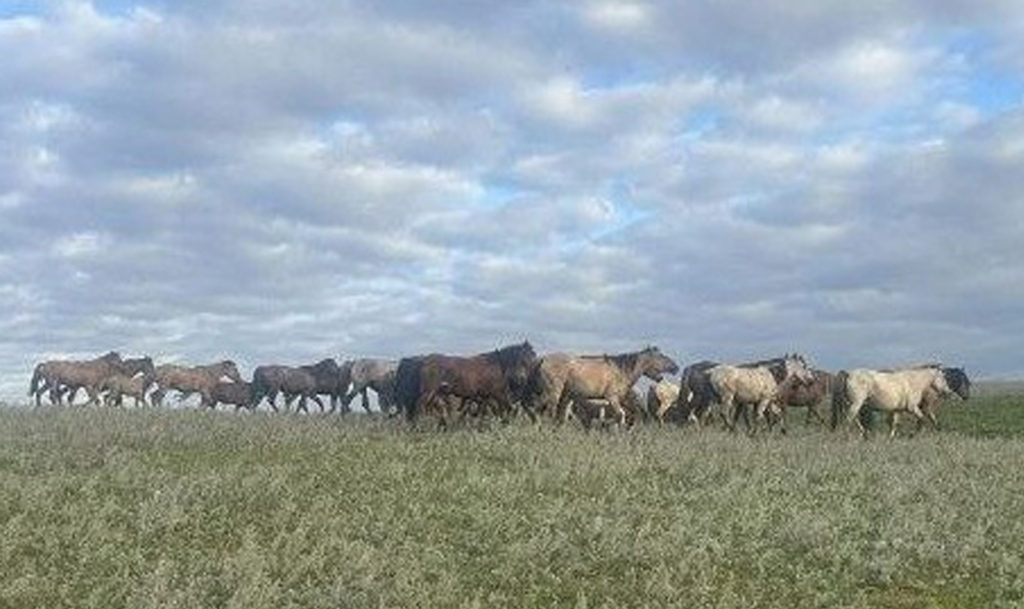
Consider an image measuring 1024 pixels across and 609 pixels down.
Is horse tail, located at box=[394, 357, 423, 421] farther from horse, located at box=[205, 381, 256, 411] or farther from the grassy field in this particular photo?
horse, located at box=[205, 381, 256, 411]

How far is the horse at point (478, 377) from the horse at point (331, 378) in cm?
1848

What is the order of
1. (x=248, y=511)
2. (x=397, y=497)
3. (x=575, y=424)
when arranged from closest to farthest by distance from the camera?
Answer: (x=248, y=511) → (x=397, y=497) → (x=575, y=424)

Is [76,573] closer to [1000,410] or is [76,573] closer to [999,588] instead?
[999,588]

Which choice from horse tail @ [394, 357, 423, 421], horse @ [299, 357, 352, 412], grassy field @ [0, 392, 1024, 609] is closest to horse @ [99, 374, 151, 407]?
horse @ [299, 357, 352, 412]

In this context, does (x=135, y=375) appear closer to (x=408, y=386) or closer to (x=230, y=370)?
(x=230, y=370)

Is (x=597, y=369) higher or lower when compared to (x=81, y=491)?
higher

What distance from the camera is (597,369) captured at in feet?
108

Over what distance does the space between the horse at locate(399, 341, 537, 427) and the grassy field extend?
839cm

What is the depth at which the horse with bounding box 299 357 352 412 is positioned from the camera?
2007 inches

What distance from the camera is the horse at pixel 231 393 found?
5484cm

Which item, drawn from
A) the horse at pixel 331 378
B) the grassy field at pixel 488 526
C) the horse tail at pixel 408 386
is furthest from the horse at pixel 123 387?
the grassy field at pixel 488 526

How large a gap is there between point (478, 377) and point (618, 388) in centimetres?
409

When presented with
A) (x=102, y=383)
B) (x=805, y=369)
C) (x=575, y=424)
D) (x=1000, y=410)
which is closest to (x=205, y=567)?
(x=575, y=424)

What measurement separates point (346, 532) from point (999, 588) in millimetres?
8227
